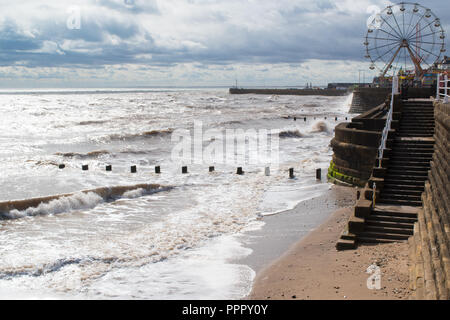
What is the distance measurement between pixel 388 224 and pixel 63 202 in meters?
10.9

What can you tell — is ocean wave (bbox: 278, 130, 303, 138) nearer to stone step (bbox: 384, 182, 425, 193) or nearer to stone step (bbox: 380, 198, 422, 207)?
stone step (bbox: 384, 182, 425, 193)

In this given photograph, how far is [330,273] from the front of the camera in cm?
856

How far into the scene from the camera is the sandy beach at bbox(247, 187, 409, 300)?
751cm

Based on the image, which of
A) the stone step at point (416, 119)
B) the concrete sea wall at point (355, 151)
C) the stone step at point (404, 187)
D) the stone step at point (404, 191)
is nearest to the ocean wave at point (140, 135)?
the concrete sea wall at point (355, 151)

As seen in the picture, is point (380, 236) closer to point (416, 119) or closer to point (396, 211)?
point (396, 211)

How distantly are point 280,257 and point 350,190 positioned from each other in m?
7.00

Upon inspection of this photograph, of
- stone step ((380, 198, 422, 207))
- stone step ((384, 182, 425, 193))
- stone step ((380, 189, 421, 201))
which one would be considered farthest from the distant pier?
stone step ((380, 198, 422, 207))

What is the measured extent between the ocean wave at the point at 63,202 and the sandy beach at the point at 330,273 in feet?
27.9

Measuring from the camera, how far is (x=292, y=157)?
26.9 m

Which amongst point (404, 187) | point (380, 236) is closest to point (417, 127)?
point (404, 187)

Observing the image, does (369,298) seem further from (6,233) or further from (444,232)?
(6,233)

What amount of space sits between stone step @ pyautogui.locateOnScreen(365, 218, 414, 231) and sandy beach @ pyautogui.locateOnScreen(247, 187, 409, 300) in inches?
32.3
